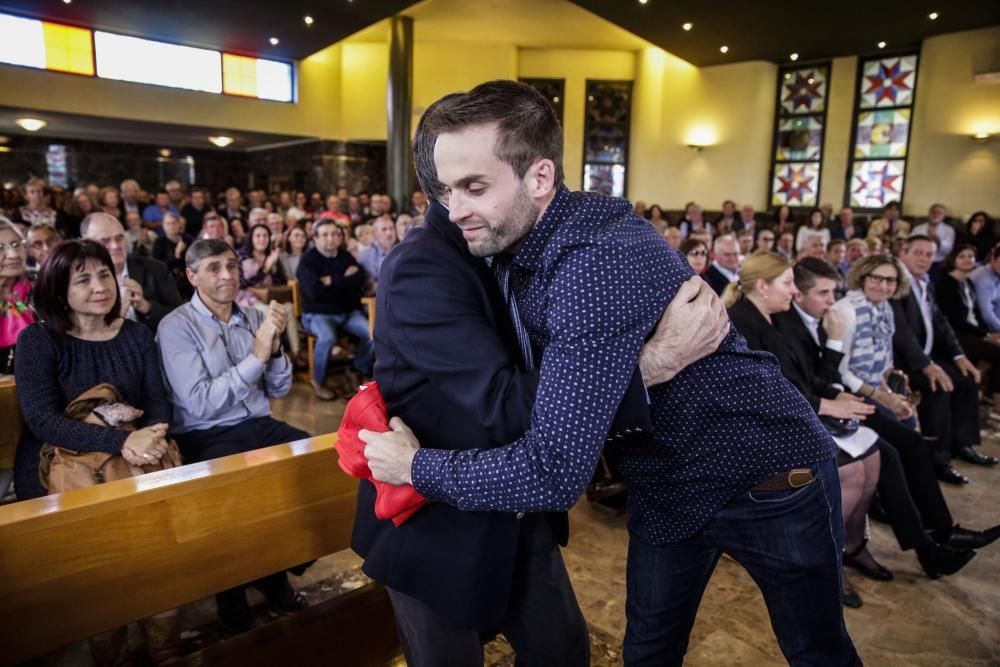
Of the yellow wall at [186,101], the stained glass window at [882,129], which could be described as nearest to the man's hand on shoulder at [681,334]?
the stained glass window at [882,129]

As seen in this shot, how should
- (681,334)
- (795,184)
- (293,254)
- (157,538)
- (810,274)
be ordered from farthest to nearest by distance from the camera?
(795,184)
(293,254)
(810,274)
(157,538)
(681,334)

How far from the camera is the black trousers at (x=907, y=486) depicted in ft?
8.50

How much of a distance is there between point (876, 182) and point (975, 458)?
9.03m

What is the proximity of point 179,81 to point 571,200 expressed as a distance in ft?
41.7

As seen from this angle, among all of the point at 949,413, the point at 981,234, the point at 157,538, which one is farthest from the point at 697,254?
the point at 981,234

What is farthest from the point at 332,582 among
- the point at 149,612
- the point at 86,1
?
the point at 86,1

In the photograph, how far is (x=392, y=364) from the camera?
109cm

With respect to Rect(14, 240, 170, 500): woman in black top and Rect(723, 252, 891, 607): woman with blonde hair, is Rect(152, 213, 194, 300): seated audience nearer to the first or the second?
Rect(14, 240, 170, 500): woman in black top

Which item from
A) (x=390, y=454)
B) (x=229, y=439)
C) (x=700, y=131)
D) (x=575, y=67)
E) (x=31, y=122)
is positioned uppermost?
(x=575, y=67)

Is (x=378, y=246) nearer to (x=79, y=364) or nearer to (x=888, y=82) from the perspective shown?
(x=79, y=364)

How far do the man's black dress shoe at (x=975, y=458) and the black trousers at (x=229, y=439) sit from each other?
154 inches

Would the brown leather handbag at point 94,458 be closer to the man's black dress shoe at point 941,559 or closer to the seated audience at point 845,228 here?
the man's black dress shoe at point 941,559

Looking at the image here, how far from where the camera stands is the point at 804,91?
12.0 metres

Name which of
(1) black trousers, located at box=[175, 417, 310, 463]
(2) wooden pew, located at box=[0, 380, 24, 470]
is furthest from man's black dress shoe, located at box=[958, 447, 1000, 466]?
(2) wooden pew, located at box=[0, 380, 24, 470]
